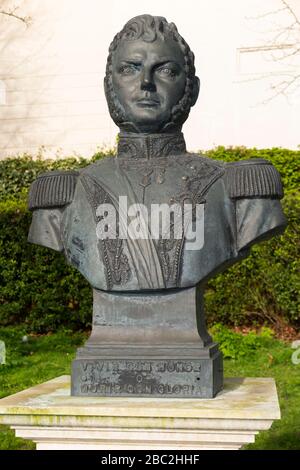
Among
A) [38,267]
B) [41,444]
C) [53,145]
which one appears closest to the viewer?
[41,444]

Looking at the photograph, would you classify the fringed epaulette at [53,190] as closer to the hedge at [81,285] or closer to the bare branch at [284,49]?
the hedge at [81,285]

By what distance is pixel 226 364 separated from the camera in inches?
286

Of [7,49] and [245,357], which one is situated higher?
[7,49]

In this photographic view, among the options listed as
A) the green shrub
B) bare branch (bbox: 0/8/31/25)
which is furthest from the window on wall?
the green shrub

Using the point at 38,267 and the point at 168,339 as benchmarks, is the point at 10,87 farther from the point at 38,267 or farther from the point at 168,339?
the point at 168,339

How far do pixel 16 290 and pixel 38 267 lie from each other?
1.30 feet

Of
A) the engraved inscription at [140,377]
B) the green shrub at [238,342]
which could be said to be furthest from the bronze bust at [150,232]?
the green shrub at [238,342]

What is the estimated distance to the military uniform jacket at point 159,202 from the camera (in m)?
3.50

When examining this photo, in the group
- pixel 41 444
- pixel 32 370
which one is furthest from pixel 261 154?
pixel 41 444

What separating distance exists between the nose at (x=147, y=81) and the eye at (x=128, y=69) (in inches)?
2.7

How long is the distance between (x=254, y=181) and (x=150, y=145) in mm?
540

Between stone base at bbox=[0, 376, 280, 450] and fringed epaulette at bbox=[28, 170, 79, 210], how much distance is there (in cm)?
95

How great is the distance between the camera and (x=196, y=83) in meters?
3.81

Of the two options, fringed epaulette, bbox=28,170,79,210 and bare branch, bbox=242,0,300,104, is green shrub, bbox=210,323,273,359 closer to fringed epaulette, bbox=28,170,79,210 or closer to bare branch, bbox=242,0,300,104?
fringed epaulette, bbox=28,170,79,210
